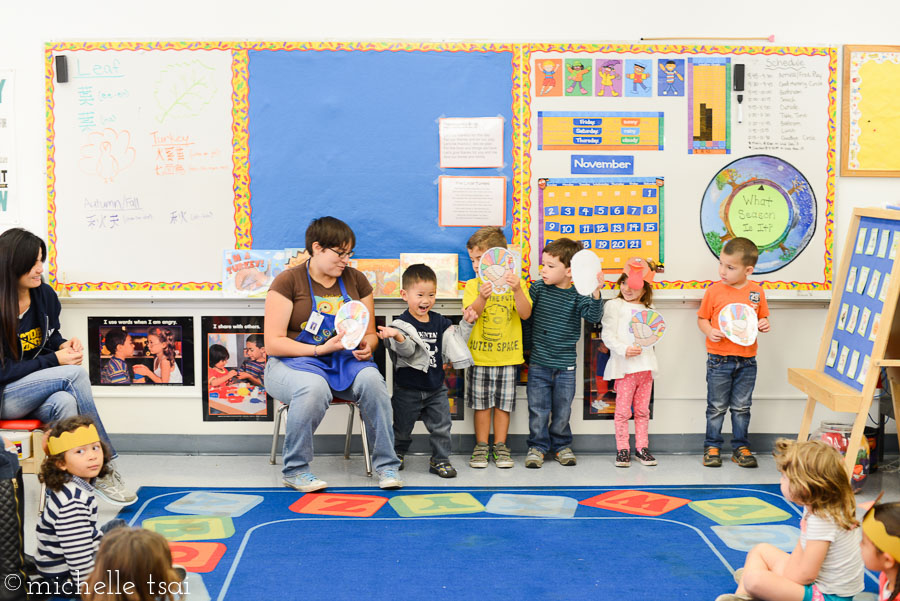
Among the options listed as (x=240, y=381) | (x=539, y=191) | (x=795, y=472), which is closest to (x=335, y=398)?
(x=240, y=381)

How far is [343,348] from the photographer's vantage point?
4031mm

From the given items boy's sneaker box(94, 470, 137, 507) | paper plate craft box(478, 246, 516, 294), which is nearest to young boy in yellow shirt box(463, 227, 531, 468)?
paper plate craft box(478, 246, 516, 294)

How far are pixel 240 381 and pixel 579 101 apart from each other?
2280 mm

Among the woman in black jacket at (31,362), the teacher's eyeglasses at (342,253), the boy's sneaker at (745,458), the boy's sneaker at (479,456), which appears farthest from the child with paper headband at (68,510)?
the boy's sneaker at (745,458)

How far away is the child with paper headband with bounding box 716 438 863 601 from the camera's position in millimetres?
2531

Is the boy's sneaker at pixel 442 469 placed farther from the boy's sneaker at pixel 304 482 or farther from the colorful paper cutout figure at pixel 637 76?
the colorful paper cutout figure at pixel 637 76

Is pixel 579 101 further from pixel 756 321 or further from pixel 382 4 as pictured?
pixel 756 321

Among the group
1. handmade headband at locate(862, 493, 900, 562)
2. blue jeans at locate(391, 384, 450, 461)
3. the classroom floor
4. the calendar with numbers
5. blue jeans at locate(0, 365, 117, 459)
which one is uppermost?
the calendar with numbers

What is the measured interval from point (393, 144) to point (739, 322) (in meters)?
1.95

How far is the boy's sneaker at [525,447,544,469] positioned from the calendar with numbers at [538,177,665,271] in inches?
41.1

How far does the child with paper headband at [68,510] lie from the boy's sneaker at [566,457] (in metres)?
2.26

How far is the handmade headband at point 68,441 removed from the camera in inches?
110

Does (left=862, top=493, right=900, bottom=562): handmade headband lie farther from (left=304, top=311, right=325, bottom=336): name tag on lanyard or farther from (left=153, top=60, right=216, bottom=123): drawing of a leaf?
(left=153, top=60, right=216, bottom=123): drawing of a leaf

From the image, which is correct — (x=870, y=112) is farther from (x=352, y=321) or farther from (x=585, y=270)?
(x=352, y=321)
